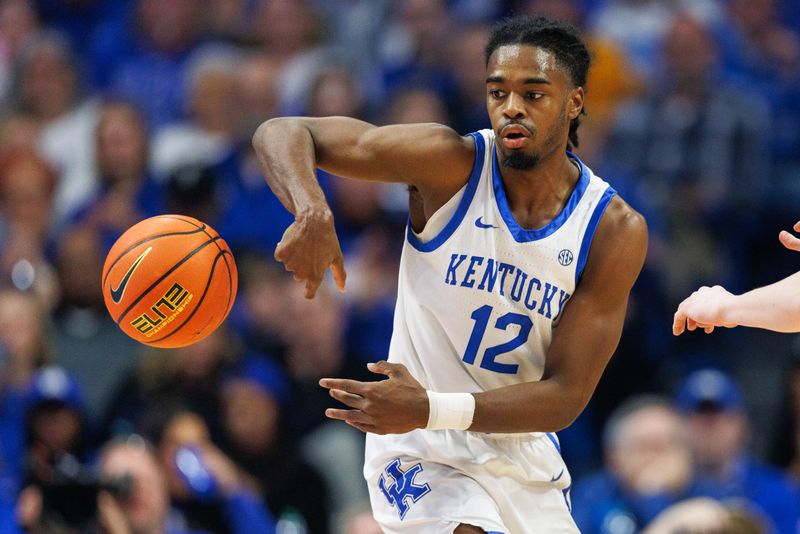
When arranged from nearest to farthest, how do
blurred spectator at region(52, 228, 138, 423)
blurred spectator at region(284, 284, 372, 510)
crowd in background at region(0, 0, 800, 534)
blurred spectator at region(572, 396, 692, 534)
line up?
1. blurred spectator at region(572, 396, 692, 534)
2. crowd in background at region(0, 0, 800, 534)
3. blurred spectator at region(284, 284, 372, 510)
4. blurred spectator at region(52, 228, 138, 423)

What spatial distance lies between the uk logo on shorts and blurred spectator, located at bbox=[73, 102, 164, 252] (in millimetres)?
5201

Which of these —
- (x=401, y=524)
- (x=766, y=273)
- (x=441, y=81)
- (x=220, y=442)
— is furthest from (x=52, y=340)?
(x=766, y=273)

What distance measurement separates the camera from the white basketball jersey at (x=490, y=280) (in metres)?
5.02

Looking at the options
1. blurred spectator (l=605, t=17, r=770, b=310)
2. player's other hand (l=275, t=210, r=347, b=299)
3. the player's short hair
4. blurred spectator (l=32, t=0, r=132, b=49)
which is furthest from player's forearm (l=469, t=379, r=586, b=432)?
blurred spectator (l=32, t=0, r=132, b=49)

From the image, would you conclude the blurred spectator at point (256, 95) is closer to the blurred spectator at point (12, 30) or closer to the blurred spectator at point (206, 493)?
the blurred spectator at point (12, 30)

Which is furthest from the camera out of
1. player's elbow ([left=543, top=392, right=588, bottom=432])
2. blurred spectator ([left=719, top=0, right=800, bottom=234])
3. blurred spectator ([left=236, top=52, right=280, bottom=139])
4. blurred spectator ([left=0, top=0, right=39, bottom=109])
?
blurred spectator ([left=0, top=0, right=39, bottom=109])

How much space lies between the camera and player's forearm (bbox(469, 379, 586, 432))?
4.74m

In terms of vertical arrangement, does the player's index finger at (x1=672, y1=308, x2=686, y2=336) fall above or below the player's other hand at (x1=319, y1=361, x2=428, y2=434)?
above

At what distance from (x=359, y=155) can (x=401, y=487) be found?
1314 mm

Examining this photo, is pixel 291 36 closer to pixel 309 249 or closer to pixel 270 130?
pixel 270 130

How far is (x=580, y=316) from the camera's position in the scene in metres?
4.96

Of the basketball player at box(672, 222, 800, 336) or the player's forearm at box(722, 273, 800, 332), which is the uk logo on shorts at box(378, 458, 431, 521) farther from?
the player's forearm at box(722, 273, 800, 332)

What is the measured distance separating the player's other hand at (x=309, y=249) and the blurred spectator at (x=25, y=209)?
17.2 feet

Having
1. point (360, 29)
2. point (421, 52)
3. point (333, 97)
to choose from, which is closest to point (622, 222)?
point (333, 97)
